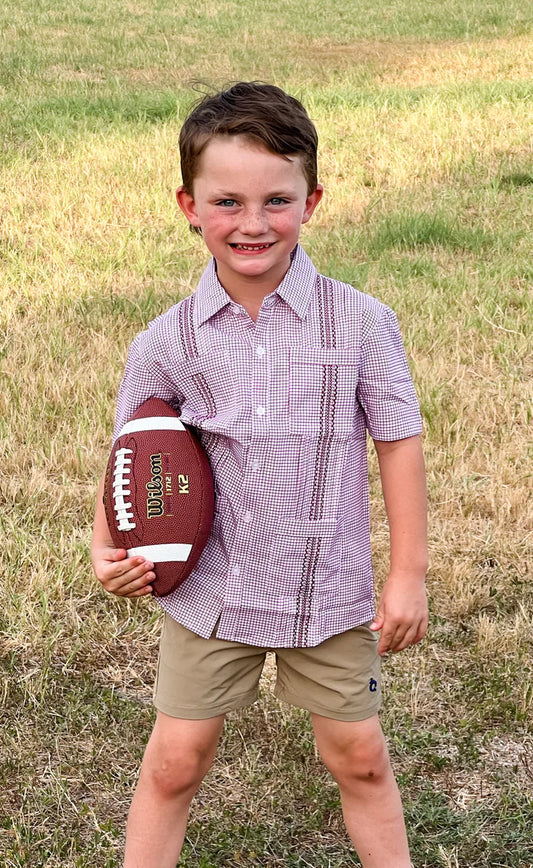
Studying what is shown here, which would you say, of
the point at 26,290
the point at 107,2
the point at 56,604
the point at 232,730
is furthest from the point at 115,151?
the point at 107,2

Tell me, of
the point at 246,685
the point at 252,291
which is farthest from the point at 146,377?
the point at 246,685

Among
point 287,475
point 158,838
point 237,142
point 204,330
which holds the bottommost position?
point 158,838

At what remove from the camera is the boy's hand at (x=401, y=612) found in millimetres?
2381

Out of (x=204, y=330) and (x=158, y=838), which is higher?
(x=204, y=330)

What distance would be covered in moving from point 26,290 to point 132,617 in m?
3.35

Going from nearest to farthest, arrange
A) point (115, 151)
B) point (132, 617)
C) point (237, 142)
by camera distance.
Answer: point (237, 142) → point (132, 617) → point (115, 151)

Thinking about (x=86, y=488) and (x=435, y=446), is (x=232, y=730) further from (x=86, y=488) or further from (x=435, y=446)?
(x=435, y=446)

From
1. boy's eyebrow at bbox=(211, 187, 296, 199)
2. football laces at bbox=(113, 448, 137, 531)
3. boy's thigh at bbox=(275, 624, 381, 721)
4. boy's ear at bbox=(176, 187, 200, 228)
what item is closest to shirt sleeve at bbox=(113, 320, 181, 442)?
football laces at bbox=(113, 448, 137, 531)

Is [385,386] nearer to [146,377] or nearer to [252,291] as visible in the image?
[252,291]

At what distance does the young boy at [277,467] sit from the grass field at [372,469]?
0.61 metres

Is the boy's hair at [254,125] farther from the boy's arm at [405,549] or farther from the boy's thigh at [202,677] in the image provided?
the boy's thigh at [202,677]

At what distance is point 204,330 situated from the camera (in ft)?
7.89

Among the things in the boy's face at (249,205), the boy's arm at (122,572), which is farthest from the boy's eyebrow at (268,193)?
the boy's arm at (122,572)

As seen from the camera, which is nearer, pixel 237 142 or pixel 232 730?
pixel 237 142
